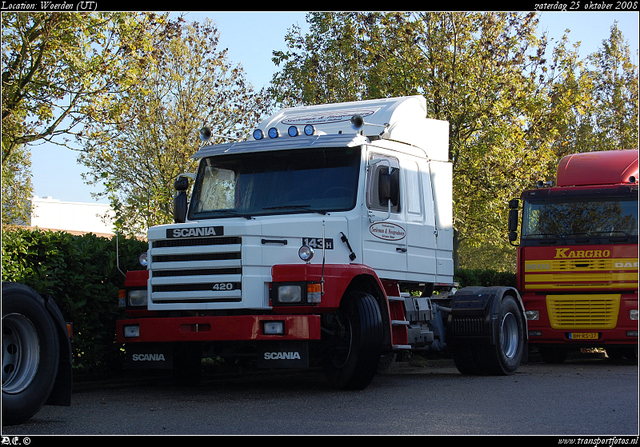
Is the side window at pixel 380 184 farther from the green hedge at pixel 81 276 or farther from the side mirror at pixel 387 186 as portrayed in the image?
the green hedge at pixel 81 276

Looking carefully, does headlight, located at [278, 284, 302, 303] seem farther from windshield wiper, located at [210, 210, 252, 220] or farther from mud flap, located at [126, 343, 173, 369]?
mud flap, located at [126, 343, 173, 369]

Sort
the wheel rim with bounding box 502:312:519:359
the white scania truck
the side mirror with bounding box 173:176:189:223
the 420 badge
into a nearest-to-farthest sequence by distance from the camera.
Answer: the white scania truck, the 420 badge, the side mirror with bounding box 173:176:189:223, the wheel rim with bounding box 502:312:519:359

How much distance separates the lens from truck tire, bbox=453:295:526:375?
12.8 meters

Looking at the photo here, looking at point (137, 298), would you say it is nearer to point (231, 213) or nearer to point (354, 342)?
point (231, 213)

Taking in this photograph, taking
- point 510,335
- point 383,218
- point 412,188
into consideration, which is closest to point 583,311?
point 510,335

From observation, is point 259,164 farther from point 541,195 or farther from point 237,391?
point 541,195

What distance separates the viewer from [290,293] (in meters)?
9.63

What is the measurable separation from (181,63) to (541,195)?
15.8m

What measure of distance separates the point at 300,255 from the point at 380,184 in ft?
5.48

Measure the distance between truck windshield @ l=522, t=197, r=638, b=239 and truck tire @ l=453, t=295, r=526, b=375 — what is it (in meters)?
2.38

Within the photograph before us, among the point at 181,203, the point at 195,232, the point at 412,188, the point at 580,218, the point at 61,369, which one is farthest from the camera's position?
the point at 580,218

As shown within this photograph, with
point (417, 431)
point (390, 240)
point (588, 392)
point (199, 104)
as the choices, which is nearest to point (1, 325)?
point (417, 431)

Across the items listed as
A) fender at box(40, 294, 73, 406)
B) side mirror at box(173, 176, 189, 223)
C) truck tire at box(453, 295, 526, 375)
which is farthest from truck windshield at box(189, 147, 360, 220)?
truck tire at box(453, 295, 526, 375)

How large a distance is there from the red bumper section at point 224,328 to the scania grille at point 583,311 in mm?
7305
